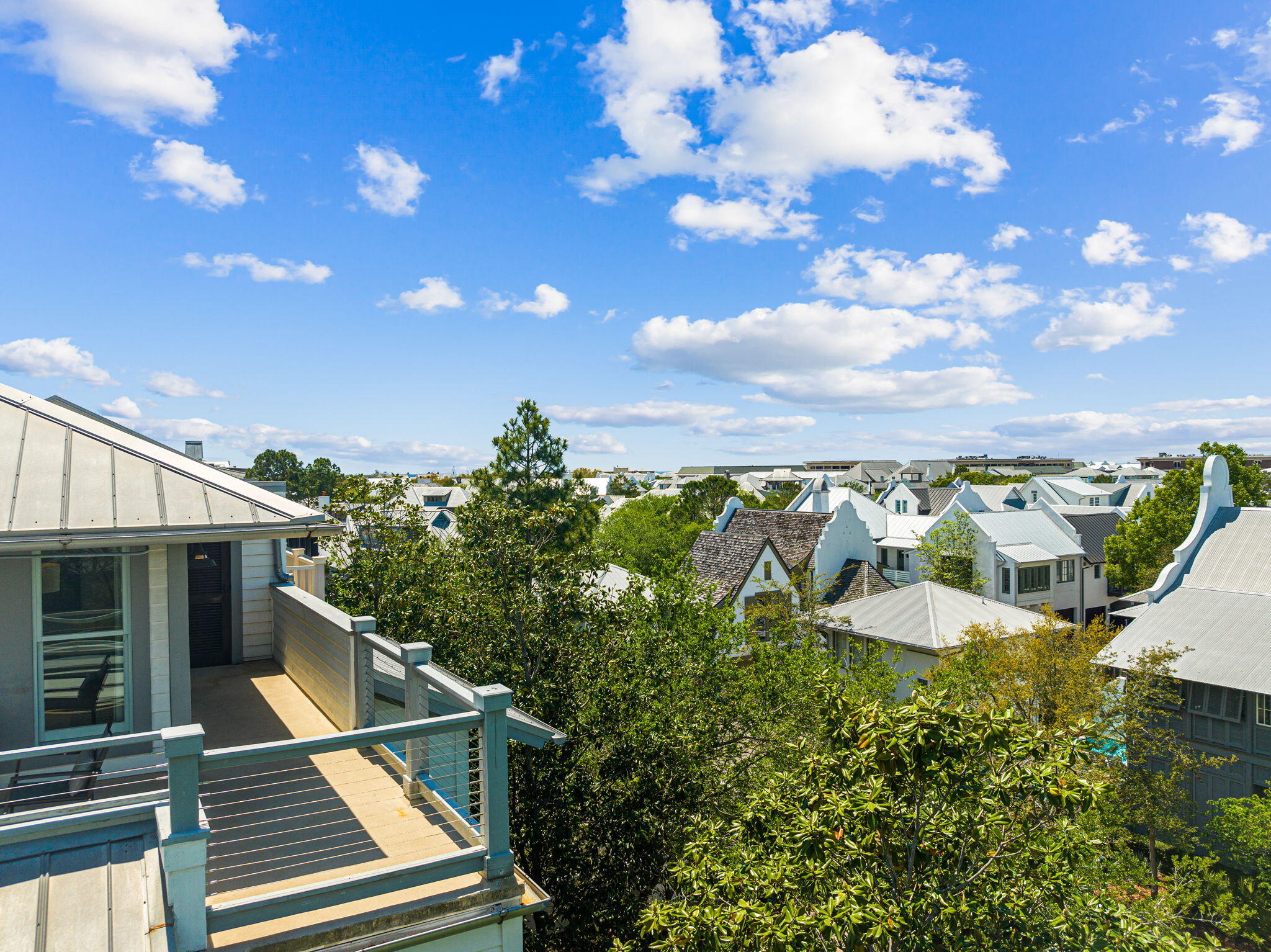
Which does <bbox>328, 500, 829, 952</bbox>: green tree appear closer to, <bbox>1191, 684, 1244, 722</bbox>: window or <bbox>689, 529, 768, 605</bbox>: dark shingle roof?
<bbox>1191, 684, 1244, 722</bbox>: window

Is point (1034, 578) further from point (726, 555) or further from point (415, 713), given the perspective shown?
point (415, 713)

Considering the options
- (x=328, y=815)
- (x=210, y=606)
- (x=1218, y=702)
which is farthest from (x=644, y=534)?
(x=328, y=815)

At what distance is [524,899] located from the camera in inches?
195

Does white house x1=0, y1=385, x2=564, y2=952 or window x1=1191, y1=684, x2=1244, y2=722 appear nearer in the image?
white house x1=0, y1=385, x2=564, y2=952

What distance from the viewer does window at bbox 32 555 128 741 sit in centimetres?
613

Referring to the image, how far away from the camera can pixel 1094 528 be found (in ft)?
157

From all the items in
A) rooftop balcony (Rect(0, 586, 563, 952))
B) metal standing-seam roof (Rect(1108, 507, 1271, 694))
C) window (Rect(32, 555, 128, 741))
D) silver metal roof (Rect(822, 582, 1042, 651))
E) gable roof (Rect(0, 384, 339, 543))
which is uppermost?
gable roof (Rect(0, 384, 339, 543))

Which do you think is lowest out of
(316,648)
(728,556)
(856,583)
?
(856,583)

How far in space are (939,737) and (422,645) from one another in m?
4.29

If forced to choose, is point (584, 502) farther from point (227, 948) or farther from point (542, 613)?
point (227, 948)

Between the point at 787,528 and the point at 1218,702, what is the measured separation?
75.4 feet

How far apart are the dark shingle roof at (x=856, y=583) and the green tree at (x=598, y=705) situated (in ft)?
85.9

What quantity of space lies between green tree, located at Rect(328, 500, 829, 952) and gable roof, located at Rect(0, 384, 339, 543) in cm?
312

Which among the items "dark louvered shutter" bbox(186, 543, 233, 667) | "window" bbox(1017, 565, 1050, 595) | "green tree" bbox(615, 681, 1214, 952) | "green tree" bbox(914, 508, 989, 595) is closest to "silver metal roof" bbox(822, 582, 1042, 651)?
"green tree" bbox(914, 508, 989, 595)
